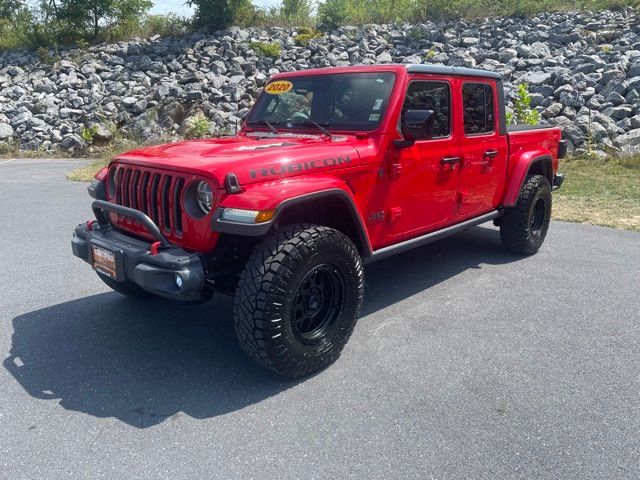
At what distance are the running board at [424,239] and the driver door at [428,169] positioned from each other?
2.2 inches

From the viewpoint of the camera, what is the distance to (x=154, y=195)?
3533 mm

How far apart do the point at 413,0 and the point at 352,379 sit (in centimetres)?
2012

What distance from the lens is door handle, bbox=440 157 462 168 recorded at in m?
4.47

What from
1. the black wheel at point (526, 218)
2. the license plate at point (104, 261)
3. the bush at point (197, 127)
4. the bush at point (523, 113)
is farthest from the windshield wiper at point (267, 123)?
the bush at point (197, 127)

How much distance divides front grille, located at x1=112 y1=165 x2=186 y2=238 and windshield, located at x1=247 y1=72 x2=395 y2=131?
1355mm

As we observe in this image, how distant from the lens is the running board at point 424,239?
406 centimetres

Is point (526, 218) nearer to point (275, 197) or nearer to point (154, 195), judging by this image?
point (275, 197)

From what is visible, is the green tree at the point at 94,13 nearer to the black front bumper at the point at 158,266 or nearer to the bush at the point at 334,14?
the bush at the point at 334,14

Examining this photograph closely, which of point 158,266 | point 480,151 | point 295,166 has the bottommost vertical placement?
point 158,266

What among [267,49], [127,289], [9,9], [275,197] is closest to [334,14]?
[267,49]

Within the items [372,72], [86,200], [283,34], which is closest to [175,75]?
[283,34]

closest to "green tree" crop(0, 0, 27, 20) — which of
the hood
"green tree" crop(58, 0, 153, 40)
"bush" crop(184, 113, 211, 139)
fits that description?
"green tree" crop(58, 0, 153, 40)

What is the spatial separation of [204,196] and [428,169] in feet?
6.05

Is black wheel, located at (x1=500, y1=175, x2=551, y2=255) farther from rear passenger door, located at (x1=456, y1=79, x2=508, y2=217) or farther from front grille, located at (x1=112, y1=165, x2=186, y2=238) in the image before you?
front grille, located at (x1=112, y1=165, x2=186, y2=238)
